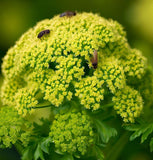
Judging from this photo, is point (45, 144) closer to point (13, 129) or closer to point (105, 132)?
point (13, 129)

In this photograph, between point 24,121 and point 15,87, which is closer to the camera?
point 24,121

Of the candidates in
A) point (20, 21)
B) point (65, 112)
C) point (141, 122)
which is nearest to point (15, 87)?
point (65, 112)

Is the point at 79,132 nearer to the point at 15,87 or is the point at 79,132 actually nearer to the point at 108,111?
the point at 108,111

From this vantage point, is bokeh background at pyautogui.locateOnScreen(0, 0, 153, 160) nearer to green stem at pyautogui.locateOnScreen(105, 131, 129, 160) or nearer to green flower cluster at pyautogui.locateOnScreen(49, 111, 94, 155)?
A: green stem at pyautogui.locateOnScreen(105, 131, 129, 160)

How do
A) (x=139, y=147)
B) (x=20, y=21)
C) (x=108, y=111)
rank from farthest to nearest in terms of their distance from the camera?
(x=20, y=21)
(x=139, y=147)
(x=108, y=111)

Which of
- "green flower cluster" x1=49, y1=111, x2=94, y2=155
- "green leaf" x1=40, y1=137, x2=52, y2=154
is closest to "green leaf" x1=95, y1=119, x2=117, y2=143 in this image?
"green flower cluster" x1=49, y1=111, x2=94, y2=155

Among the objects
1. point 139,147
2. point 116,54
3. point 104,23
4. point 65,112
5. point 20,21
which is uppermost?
→ point 20,21
